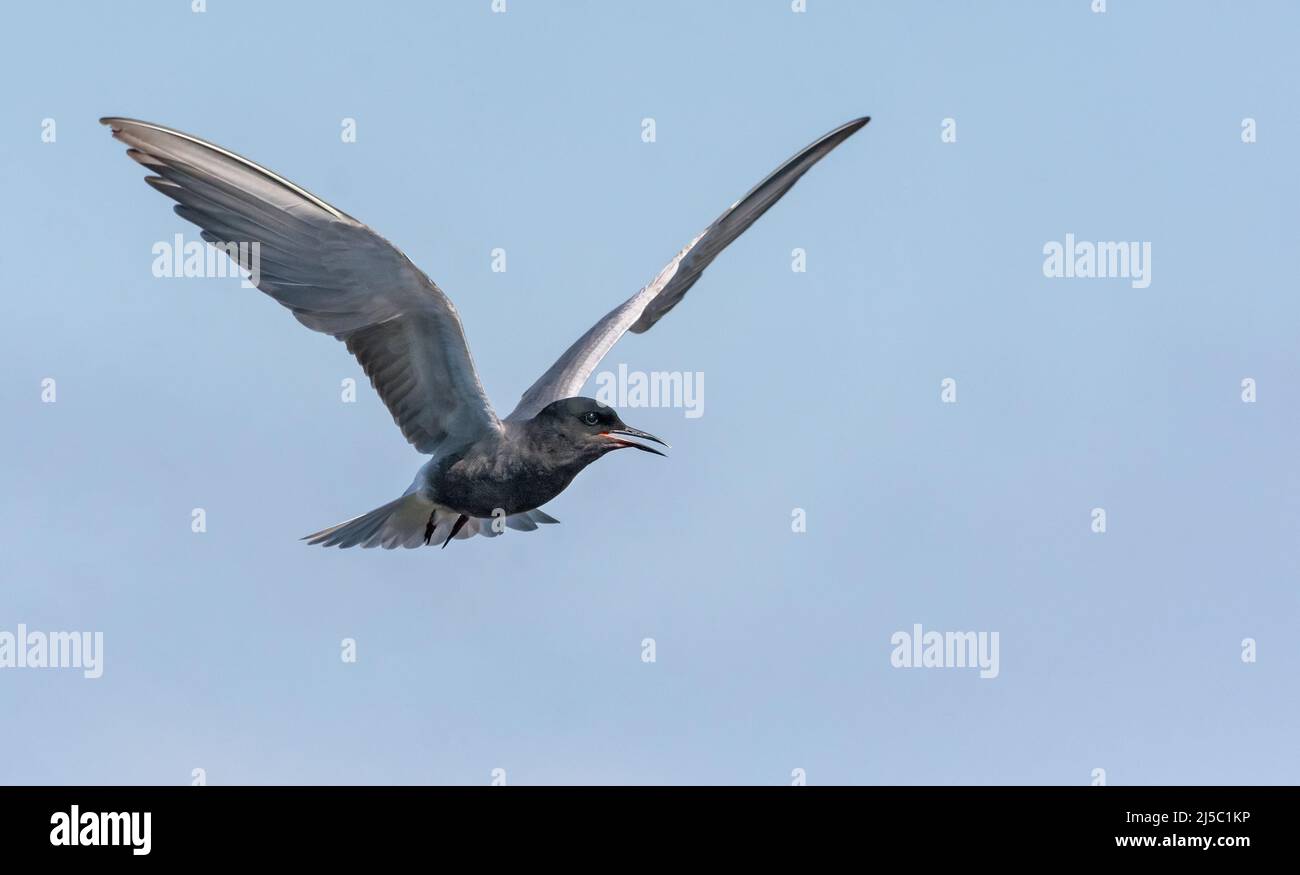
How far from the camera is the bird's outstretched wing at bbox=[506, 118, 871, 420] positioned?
50.1 ft

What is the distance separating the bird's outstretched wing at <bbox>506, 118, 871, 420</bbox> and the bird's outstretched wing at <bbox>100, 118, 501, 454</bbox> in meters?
0.90

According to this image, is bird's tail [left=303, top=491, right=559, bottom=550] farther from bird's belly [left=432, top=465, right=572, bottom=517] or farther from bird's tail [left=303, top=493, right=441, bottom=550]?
bird's belly [left=432, top=465, right=572, bottom=517]

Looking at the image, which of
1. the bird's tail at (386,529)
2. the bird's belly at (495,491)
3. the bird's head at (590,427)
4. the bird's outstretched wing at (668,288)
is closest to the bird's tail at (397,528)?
the bird's tail at (386,529)

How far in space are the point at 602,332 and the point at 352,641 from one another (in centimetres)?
378

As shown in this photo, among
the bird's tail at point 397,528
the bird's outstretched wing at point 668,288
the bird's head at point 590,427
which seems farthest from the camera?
the bird's outstretched wing at point 668,288

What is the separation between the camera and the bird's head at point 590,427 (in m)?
13.7

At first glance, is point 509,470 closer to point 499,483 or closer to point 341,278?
point 499,483

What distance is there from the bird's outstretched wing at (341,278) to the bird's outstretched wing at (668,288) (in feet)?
2.97

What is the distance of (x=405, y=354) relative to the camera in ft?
45.9

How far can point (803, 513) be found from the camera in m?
18.3

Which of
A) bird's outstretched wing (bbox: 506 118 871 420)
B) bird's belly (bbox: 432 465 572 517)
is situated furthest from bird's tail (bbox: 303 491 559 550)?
bird's outstretched wing (bbox: 506 118 871 420)

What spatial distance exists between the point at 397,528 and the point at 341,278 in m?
2.73

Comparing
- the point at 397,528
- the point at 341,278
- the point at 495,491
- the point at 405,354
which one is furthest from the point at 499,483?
the point at 341,278

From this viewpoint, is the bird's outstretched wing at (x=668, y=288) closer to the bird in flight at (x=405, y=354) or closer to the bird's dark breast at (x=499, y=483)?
the bird in flight at (x=405, y=354)
